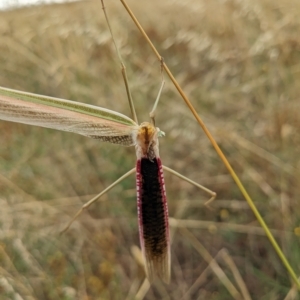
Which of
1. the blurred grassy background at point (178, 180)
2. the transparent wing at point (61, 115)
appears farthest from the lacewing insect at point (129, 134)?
the blurred grassy background at point (178, 180)

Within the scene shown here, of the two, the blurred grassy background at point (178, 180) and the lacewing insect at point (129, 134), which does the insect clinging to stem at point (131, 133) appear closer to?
the lacewing insect at point (129, 134)

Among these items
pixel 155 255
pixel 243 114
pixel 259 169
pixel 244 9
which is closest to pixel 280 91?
pixel 243 114

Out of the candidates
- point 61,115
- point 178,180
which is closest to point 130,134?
point 61,115

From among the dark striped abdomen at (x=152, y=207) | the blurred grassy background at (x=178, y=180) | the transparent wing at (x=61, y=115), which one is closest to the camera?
the transparent wing at (x=61, y=115)

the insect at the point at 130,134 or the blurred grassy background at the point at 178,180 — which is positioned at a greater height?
the blurred grassy background at the point at 178,180

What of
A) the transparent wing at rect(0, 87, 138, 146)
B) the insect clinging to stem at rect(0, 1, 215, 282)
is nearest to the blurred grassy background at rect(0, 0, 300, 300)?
the insect clinging to stem at rect(0, 1, 215, 282)

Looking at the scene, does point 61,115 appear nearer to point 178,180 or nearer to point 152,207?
point 152,207

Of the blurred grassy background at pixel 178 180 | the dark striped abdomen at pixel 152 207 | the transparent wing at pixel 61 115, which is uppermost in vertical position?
the blurred grassy background at pixel 178 180
